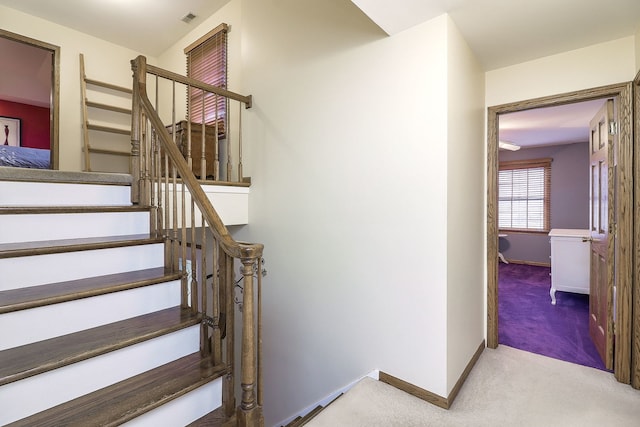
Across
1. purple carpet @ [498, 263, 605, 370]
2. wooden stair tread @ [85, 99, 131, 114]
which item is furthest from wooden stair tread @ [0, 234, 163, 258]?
purple carpet @ [498, 263, 605, 370]

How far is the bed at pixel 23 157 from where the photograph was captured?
3.52 meters

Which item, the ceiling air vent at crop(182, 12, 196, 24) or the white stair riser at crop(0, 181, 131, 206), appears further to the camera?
the ceiling air vent at crop(182, 12, 196, 24)

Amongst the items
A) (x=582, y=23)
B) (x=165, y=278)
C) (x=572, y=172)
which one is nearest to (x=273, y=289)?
(x=165, y=278)

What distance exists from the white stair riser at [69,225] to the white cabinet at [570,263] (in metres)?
4.71

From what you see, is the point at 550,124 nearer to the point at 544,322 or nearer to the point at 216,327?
the point at 544,322

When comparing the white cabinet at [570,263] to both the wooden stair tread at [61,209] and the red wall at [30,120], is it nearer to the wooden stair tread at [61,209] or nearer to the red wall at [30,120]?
the wooden stair tread at [61,209]

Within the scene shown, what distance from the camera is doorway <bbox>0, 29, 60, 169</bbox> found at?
3752 millimetres

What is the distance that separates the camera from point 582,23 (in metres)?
1.87

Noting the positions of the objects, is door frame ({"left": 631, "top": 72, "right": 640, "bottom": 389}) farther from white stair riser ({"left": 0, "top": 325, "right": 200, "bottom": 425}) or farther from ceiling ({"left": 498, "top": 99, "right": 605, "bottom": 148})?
white stair riser ({"left": 0, "top": 325, "right": 200, "bottom": 425})

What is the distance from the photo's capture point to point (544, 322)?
3.35 metres

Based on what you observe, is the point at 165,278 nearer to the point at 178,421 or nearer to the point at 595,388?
the point at 178,421

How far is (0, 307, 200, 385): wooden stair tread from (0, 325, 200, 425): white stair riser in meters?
0.04

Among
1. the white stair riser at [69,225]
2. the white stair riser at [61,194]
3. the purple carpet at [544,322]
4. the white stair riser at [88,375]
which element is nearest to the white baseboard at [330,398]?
the white stair riser at [88,375]

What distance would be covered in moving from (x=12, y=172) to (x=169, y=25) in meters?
2.92
